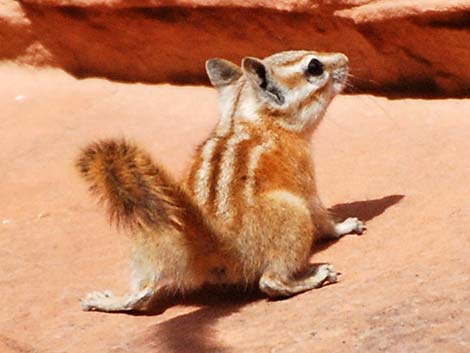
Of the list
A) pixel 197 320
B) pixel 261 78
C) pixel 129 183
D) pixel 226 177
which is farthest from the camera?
pixel 261 78

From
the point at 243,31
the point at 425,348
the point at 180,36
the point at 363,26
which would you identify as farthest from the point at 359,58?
the point at 425,348

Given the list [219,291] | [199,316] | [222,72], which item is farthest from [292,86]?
[199,316]

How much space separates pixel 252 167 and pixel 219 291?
31.5 inches

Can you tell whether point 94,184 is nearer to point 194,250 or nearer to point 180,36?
point 194,250

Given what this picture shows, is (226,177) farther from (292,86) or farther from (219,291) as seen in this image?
(292,86)

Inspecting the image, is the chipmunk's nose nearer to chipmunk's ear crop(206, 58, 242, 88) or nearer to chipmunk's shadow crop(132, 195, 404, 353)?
chipmunk's ear crop(206, 58, 242, 88)

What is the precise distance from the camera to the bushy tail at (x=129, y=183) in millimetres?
6488

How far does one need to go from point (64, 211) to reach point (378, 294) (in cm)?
367

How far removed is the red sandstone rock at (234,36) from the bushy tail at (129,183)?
4.45 meters

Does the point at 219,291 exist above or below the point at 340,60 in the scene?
below

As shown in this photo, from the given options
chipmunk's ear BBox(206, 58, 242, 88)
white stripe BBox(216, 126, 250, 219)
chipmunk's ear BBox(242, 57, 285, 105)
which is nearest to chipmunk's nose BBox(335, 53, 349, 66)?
chipmunk's ear BBox(242, 57, 285, 105)

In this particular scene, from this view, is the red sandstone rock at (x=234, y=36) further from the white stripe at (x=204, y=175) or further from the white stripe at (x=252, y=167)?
the white stripe at (x=204, y=175)

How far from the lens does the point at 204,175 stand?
24.4ft

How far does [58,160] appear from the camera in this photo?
10.8 m
